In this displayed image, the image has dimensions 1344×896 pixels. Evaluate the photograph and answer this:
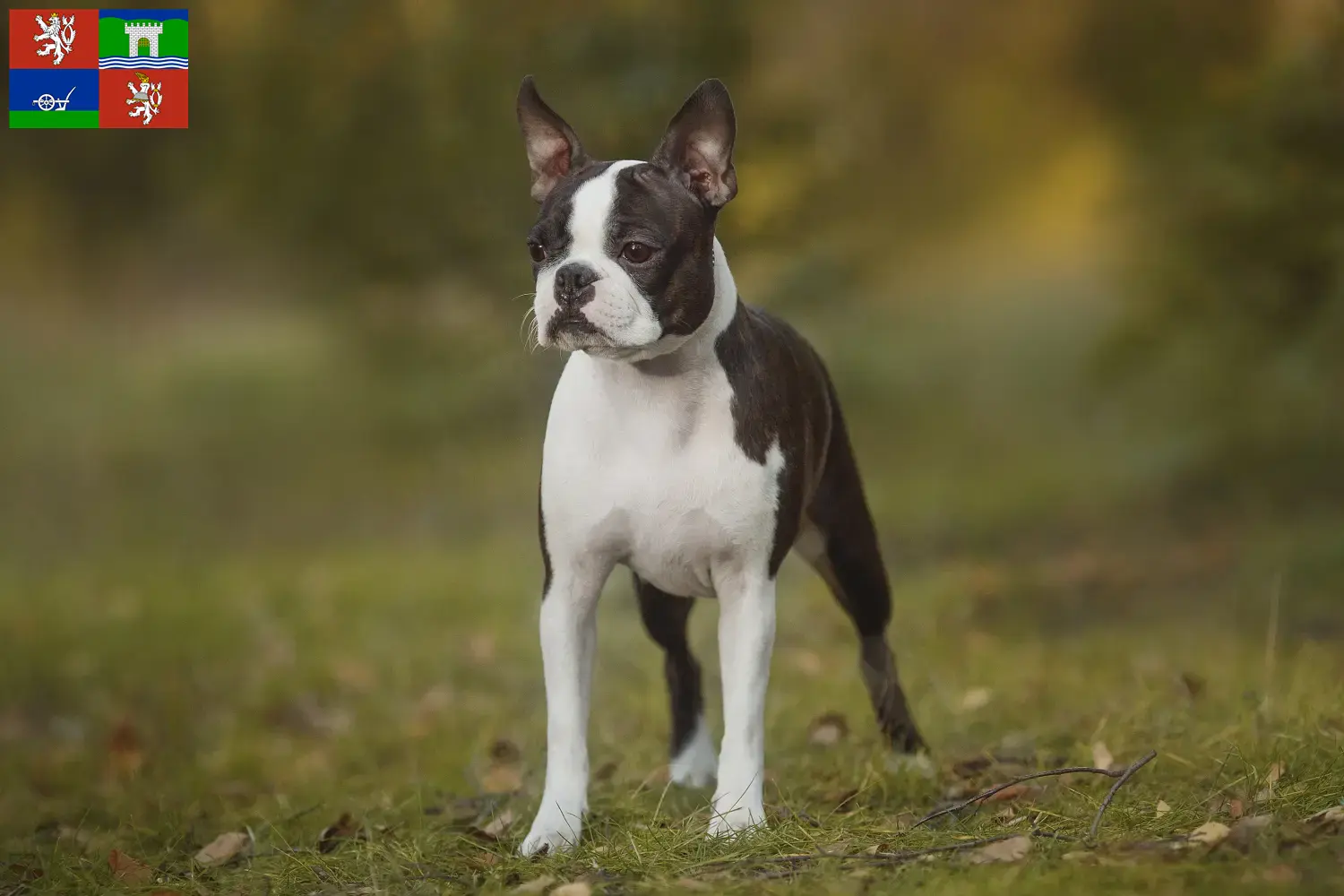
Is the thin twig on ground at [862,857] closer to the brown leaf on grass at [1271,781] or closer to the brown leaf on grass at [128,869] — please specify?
the brown leaf on grass at [1271,781]

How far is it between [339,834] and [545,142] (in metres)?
2.13

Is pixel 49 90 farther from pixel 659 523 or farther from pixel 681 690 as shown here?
pixel 659 523

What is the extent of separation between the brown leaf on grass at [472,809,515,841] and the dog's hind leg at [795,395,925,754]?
124cm

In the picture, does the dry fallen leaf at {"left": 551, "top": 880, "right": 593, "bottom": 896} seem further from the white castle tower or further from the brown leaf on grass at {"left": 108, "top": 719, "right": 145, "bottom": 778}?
the white castle tower

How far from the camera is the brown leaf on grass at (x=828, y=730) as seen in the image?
5660 millimetres

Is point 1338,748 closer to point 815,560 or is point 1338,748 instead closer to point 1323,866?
point 1323,866

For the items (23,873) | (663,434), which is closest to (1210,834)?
(663,434)

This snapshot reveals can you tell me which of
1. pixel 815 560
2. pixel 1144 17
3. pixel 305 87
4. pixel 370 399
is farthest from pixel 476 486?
pixel 815 560

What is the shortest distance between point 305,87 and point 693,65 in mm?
3645

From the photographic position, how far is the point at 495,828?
4.53 metres

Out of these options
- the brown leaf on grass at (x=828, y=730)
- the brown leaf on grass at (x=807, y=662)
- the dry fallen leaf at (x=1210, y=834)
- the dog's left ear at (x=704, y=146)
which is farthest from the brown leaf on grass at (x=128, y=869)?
the brown leaf on grass at (x=807, y=662)

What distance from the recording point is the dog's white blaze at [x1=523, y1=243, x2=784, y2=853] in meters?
4.17

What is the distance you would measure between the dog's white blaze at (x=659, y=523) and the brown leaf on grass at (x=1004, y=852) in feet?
2.18

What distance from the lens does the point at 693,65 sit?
891 centimetres
